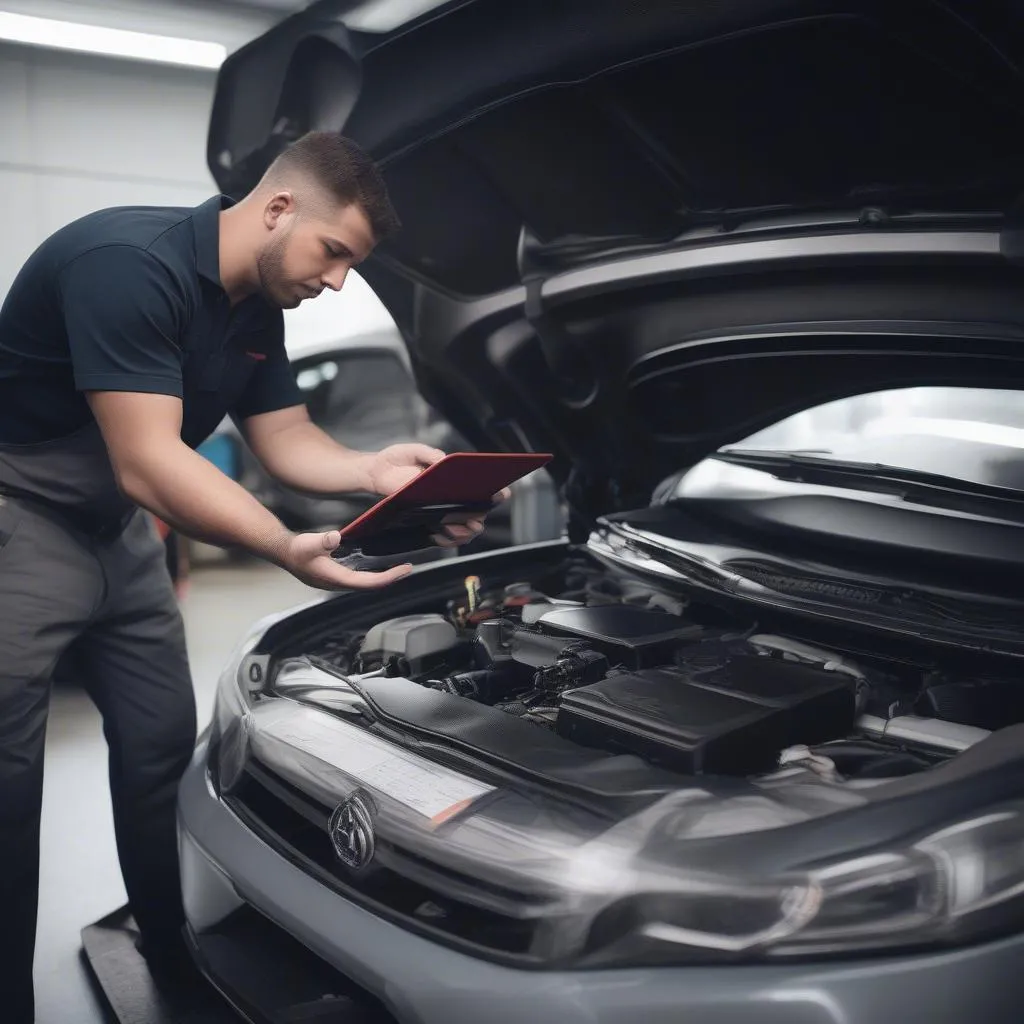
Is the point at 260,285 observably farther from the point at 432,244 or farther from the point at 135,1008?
the point at 135,1008

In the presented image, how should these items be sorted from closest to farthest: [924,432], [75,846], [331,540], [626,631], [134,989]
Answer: [331,540]
[626,631]
[924,432]
[134,989]
[75,846]

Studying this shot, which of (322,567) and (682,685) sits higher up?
(322,567)

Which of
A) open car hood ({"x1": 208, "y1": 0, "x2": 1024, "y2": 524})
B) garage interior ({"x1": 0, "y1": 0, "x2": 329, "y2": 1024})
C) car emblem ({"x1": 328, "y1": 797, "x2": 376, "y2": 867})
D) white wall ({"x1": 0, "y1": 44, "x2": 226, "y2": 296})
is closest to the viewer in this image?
car emblem ({"x1": 328, "y1": 797, "x2": 376, "y2": 867})

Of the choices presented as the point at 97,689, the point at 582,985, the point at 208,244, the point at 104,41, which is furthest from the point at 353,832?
the point at 104,41

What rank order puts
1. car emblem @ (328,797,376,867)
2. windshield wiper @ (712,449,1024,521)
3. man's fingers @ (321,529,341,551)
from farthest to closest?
1. windshield wiper @ (712,449,1024,521)
2. man's fingers @ (321,529,341,551)
3. car emblem @ (328,797,376,867)

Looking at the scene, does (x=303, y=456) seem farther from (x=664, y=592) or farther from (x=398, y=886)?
(x=398, y=886)

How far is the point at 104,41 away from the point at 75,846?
4253mm

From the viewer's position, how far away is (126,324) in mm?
1353

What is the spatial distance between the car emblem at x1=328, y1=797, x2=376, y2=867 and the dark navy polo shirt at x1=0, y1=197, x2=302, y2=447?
66cm

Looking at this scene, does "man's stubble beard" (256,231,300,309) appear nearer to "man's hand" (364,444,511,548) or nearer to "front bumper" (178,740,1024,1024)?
"man's hand" (364,444,511,548)

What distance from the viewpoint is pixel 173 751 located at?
171 centimetres

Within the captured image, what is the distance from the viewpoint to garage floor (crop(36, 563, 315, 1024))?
1729mm

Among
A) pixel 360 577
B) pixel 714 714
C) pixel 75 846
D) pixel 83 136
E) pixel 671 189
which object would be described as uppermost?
pixel 83 136

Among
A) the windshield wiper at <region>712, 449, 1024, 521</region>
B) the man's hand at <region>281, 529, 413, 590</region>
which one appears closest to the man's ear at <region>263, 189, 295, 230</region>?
the man's hand at <region>281, 529, 413, 590</region>
